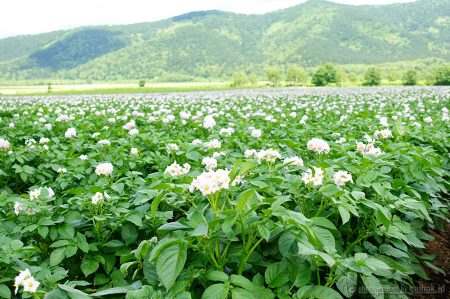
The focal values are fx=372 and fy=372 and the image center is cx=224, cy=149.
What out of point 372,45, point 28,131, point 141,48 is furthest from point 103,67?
point 28,131

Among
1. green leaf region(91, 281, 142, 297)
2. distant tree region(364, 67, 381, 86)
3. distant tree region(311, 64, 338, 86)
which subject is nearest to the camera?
green leaf region(91, 281, 142, 297)

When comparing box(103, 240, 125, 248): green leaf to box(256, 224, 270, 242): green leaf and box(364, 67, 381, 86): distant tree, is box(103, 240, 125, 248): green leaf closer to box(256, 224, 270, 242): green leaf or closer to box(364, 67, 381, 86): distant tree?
box(256, 224, 270, 242): green leaf

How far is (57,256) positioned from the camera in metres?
2.27

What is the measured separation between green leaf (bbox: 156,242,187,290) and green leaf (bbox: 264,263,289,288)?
18.0 inches

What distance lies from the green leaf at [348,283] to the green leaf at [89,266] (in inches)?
57.5

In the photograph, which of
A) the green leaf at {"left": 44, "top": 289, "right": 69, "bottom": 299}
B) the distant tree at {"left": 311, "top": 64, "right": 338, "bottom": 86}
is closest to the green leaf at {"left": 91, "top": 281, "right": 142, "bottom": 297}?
the green leaf at {"left": 44, "top": 289, "right": 69, "bottom": 299}

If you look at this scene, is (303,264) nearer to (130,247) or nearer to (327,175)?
(327,175)

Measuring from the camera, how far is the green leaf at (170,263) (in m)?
1.55

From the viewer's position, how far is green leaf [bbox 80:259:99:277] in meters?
2.30

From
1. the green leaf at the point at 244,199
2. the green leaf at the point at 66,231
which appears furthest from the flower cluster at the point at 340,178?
the green leaf at the point at 66,231

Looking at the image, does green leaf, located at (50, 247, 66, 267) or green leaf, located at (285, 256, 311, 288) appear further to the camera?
green leaf, located at (50, 247, 66, 267)

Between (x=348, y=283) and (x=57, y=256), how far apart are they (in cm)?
170

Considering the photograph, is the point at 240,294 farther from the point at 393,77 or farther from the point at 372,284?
the point at 393,77

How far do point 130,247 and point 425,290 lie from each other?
239 cm
